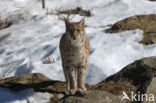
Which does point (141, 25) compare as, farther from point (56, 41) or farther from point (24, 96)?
point (24, 96)

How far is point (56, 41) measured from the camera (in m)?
9.00

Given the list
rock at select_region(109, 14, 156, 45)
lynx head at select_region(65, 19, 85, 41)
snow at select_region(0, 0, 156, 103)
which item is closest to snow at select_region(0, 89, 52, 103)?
snow at select_region(0, 0, 156, 103)

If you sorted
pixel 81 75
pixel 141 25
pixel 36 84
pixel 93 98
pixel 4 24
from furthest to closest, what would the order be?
1. pixel 4 24
2. pixel 141 25
3. pixel 36 84
4. pixel 81 75
5. pixel 93 98

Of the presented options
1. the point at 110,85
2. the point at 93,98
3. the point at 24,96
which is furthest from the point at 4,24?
the point at 93,98

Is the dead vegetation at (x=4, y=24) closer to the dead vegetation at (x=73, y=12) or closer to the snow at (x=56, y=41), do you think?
the snow at (x=56, y=41)

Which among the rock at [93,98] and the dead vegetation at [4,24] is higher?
the rock at [93,98]

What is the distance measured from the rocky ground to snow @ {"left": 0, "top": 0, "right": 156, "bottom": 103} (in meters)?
0.41

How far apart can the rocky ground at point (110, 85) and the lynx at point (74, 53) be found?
28cm

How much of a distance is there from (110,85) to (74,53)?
0.85m

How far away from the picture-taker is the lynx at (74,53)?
153 inches

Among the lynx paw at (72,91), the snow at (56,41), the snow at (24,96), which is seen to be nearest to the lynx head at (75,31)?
the lynx paw at (72,91)

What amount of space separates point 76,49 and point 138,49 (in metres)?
4.00

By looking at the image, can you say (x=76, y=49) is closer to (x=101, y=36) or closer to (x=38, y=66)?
(x=38, y=66)

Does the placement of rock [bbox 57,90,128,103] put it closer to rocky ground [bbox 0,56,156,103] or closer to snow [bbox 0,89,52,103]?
rocky ground [bbox 0,56,156,103]
